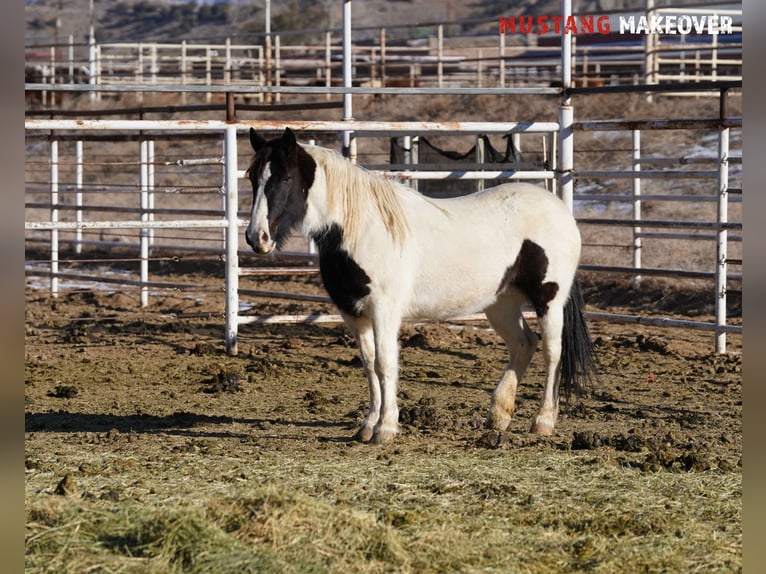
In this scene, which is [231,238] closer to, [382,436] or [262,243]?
[262,243]

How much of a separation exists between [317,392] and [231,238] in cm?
185

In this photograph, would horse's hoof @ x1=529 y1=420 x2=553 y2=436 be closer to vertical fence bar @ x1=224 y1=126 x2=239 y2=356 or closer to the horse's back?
the horse's back

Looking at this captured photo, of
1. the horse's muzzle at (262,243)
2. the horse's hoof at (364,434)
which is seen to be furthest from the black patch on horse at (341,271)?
the horse's hoof at (364,434)

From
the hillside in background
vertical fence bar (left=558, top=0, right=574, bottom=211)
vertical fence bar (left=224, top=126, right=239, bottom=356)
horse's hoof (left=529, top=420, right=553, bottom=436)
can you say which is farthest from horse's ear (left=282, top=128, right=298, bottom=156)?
the hillside in background

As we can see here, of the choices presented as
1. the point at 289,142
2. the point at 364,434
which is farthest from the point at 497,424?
the point at 289,142

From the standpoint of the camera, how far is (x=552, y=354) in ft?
19.2

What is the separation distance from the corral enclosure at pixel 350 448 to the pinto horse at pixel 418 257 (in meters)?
0.36

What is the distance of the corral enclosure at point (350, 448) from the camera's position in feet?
11.5

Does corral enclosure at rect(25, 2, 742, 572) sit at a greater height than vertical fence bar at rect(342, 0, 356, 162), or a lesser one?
lesser

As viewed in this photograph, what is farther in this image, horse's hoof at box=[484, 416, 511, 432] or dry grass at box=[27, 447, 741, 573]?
horse's hoof at box=[484, 416, 511, 432]

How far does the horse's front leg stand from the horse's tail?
1.10m

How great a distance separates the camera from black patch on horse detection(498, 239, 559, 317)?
18.8ft

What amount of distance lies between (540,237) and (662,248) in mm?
8439

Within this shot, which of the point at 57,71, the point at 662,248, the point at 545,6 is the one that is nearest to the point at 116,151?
the point at 57,71
